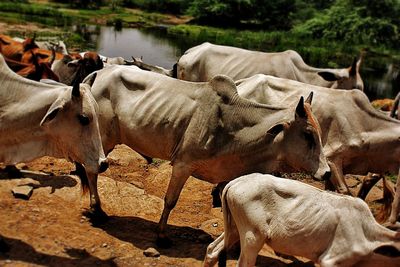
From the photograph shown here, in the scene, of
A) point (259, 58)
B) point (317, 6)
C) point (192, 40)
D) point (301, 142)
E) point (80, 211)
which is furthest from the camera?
point (317, 6)

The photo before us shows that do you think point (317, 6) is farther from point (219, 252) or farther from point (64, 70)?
point (219, 252)

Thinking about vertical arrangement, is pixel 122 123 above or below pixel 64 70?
above

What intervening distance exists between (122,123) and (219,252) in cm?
229

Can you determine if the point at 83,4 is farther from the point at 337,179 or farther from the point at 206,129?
the point at 206,129

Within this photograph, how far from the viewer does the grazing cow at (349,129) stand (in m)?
7.45

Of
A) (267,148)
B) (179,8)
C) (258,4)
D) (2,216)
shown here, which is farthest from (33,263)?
(179,8)

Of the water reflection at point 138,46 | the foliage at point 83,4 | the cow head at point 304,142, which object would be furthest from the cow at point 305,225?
the foliage at point 83,4

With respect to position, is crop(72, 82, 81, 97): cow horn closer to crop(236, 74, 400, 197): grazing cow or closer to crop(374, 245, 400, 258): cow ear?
crop(236, 74, 400, 197): grazing cow

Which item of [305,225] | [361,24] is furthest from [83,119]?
[361,24]

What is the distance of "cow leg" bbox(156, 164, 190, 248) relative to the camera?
6254 mm

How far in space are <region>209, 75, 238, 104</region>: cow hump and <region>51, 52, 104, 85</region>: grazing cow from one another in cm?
535

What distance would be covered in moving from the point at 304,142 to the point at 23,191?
3.70 meters

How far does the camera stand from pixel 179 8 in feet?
194

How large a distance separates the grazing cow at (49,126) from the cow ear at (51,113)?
15 millimetres
